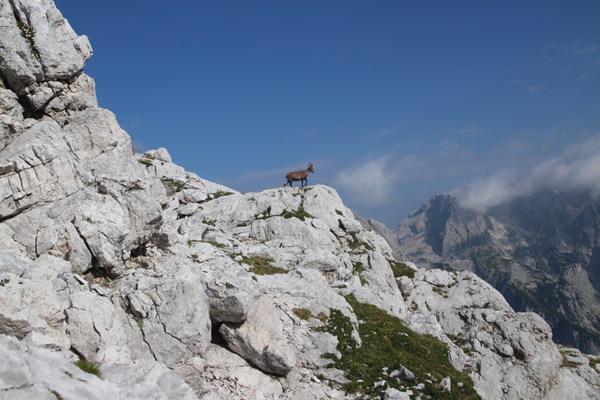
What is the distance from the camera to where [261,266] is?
98.3 ft

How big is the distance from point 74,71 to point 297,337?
23.6m

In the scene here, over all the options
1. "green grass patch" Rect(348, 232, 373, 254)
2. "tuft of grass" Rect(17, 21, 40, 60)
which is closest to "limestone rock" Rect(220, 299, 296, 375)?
"tuft of grass" Rect(17, 21, 40, 60)

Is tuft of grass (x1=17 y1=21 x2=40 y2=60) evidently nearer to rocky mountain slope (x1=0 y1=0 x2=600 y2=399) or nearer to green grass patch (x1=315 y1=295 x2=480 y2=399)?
rocky mountain slope (x1=0 y1=0 x2=600 y2=399)

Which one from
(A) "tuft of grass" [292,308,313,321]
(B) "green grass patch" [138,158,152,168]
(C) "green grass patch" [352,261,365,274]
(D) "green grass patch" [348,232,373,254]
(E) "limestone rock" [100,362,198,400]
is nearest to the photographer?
(E) "limestone rock" [100,362,198,400]

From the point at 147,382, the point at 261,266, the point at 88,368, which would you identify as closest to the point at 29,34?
the point at 88,368

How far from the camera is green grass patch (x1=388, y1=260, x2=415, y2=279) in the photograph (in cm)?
4536

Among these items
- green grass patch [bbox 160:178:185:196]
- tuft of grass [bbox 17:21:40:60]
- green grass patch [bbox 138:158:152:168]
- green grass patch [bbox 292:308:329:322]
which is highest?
green grass patch [bbox 138:158:152:168]

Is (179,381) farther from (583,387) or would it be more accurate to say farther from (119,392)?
(583,387)

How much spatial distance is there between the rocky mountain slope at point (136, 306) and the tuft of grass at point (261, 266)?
0.24 metres

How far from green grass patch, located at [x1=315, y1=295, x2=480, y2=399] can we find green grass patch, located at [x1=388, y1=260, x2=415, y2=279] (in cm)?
1966

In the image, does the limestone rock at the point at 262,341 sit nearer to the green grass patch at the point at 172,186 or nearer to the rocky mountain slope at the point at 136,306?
the rocky mountain slope at the point at 136,306

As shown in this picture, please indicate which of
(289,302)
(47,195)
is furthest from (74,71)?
(289,302)

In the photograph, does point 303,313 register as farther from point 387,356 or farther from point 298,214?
point 298,214

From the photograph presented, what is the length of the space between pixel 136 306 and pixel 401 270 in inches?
1474
